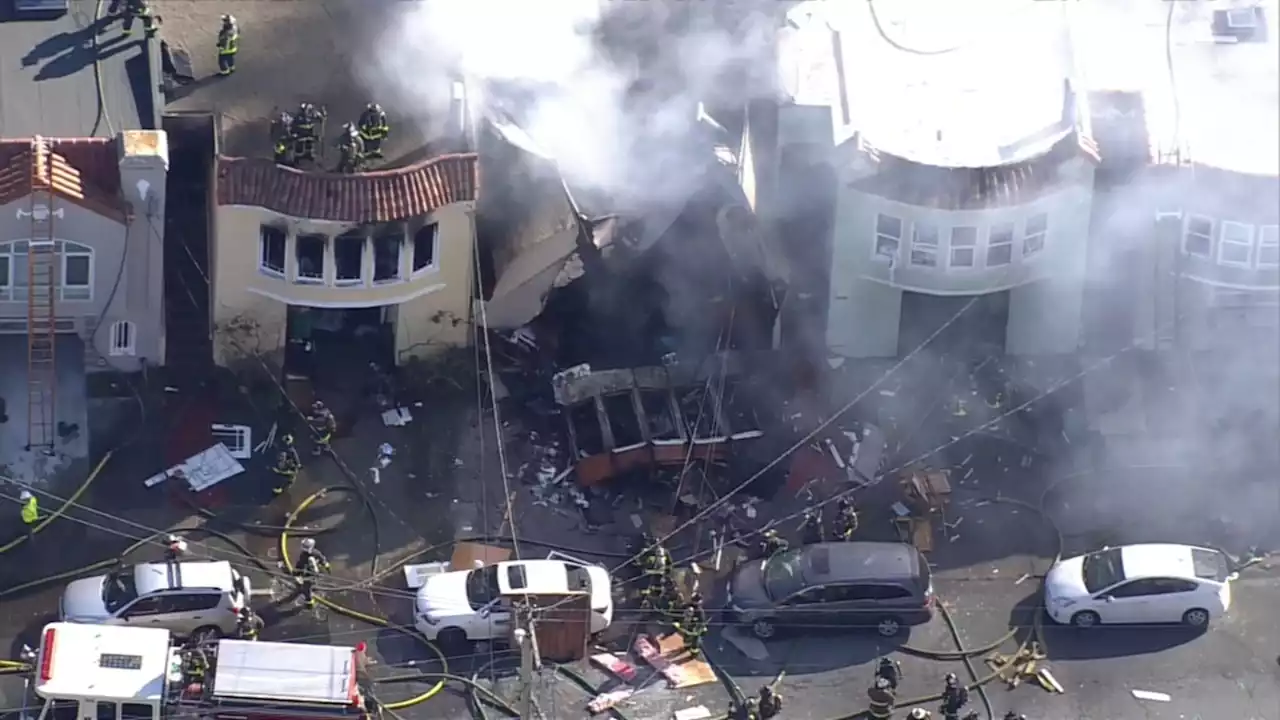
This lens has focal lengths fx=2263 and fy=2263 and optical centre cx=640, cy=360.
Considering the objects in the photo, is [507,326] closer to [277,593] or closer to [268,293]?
[268,293]

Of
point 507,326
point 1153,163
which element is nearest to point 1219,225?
point 1153,163

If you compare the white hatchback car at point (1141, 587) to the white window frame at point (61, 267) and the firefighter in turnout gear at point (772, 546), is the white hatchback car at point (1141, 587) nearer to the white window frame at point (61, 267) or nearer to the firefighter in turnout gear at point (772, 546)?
the firefighter in turnout gear at point (772, 546)

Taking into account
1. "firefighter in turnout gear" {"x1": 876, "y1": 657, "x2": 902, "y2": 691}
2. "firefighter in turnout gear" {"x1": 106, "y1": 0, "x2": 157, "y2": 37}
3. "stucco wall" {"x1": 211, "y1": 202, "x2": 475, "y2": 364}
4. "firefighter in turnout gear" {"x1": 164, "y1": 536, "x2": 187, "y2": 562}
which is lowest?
"firefighter in turnout gear" {"x1": 876, "y1": 657, "x2": 902, "y2": 691}

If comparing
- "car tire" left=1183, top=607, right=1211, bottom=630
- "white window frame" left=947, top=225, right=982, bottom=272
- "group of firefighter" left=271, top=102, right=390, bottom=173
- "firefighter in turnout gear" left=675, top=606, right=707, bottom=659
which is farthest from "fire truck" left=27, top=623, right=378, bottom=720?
"car tire" left=1183, top=607, right=1211, bottom=630

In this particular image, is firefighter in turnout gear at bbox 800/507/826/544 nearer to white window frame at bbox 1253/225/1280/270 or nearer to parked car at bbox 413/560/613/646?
parked car at bbox 413/560/613/646

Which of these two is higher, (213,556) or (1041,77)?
(1041,77)

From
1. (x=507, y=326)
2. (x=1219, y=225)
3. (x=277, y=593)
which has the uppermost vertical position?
(x=1219, y=225)
